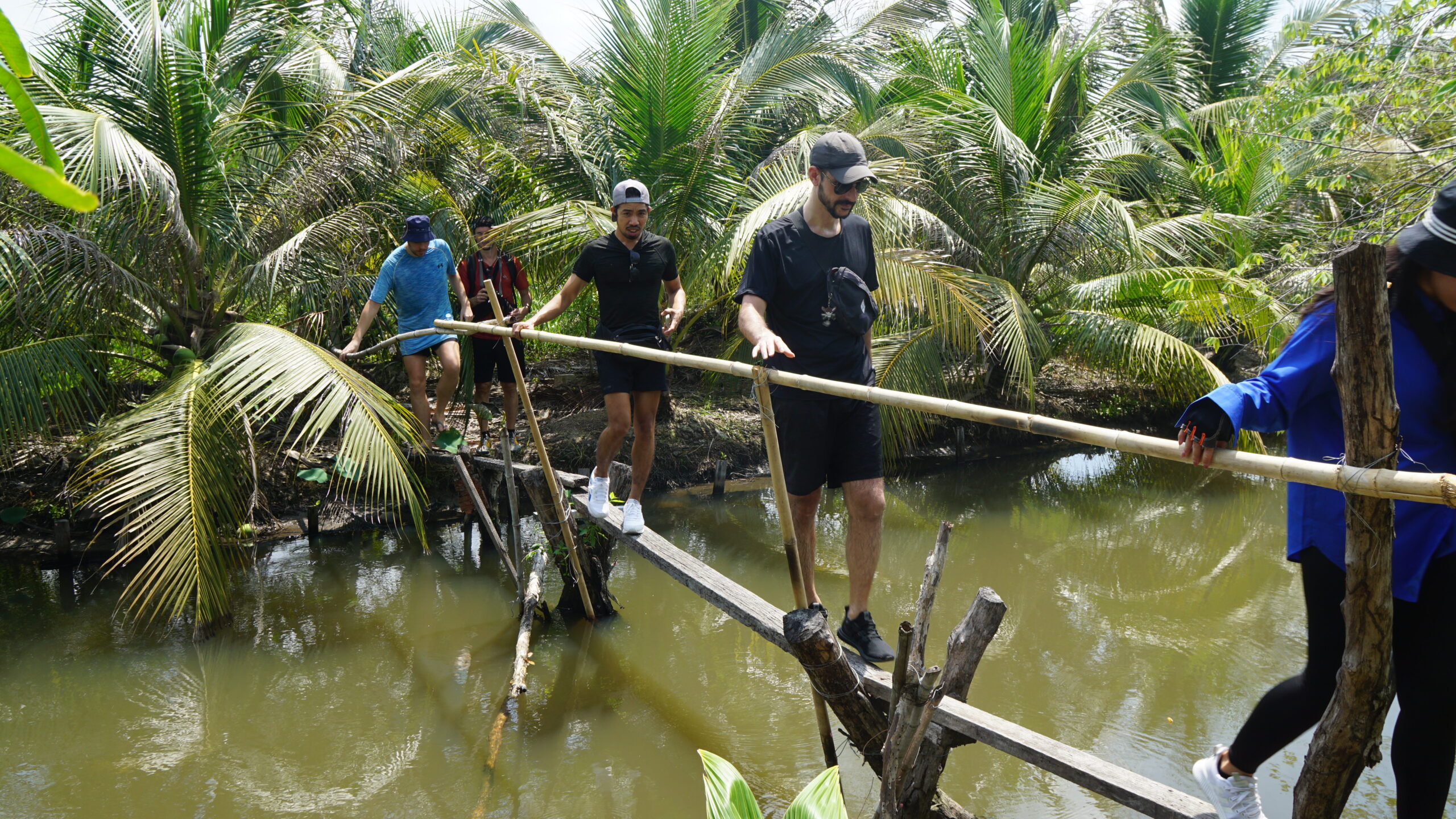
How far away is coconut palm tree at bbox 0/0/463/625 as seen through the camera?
5.31m

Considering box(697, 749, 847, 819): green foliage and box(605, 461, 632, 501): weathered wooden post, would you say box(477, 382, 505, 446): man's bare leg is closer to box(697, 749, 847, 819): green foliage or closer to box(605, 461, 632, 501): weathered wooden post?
box(605, 461, 632, 501): weathered wooden post

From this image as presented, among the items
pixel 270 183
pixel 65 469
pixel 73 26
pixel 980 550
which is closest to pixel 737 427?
pixel 980 550

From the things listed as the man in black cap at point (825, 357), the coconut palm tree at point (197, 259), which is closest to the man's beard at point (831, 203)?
the man in black cap at point (825, 357)

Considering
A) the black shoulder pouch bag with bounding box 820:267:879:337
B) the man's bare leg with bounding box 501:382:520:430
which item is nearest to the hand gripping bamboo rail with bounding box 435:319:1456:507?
the black shoulder pouch bag with bounding box 820:267:879:337

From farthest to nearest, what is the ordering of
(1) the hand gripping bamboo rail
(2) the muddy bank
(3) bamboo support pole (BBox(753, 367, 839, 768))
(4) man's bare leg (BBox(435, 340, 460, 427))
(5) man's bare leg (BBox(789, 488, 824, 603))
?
(2) the muddy bank
(4) man's bare leg (BBox(435, 340, 460, 427))
(5) man's bare leg (BBox(789, 488, 824, 603))
(3) bamboo support pole (BBox(753, 367, 839, 768))
(1) the hand gripping bamboo rail

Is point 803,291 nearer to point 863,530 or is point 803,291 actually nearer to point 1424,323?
point 863,530

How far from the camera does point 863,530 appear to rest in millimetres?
3498

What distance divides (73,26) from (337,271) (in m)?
2.40

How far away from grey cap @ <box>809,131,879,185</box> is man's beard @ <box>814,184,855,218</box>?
0.08 metres

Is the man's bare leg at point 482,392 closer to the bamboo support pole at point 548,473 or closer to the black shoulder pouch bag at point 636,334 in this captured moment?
the bamboo support pole at point 548,473

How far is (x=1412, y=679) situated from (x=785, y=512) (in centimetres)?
180

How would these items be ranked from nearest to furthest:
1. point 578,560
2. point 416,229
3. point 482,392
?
point 578,560 → point 416,229 → point 482,392

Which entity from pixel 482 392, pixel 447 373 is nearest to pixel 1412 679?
pixel 447 373

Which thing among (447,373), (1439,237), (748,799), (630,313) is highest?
(1439,237)
